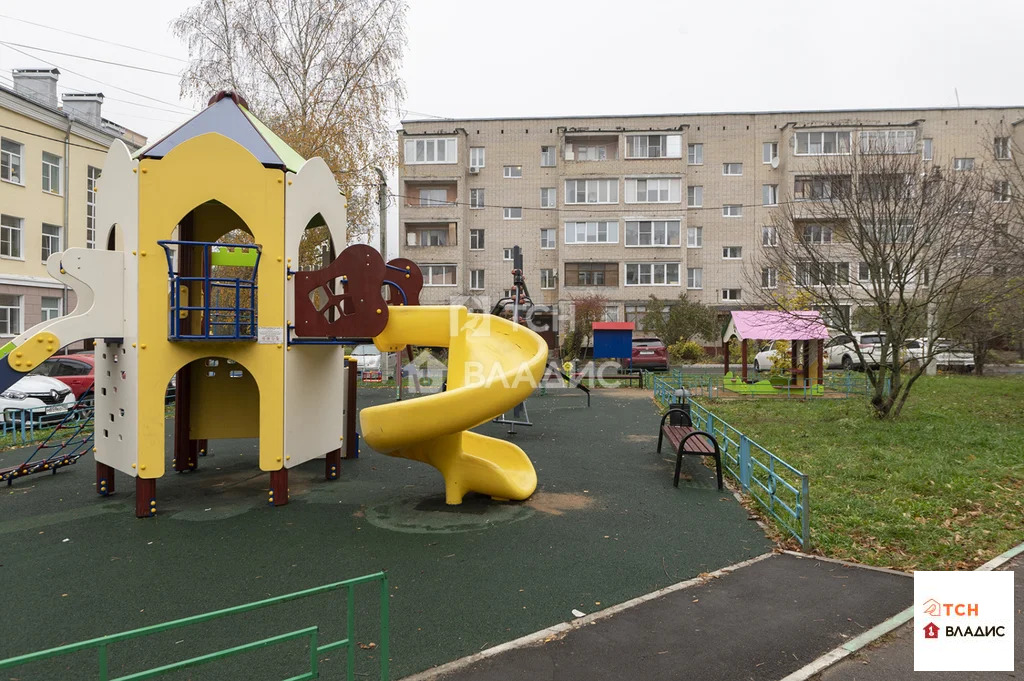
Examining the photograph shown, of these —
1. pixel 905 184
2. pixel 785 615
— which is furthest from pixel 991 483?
pixel 905 184

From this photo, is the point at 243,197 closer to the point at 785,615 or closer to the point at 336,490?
the point at 336,490

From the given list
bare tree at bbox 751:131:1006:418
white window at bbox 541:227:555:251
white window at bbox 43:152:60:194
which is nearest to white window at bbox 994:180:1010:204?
bare tree at bbox 751:131:1006:418

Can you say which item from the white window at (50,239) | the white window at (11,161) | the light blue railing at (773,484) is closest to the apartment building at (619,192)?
the white window at (50,239)

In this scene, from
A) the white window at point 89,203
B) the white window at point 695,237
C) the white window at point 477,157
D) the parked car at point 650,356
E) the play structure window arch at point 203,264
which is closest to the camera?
the play structure window arch at point 203,264

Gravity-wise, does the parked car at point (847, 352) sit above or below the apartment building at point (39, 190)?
below

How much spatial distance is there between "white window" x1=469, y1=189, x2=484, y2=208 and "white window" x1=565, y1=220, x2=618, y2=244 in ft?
22.0

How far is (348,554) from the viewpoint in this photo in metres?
6.43

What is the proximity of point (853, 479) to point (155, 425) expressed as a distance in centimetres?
975

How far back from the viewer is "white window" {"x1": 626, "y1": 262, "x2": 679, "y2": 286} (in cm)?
4066

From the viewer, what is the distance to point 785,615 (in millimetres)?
4898

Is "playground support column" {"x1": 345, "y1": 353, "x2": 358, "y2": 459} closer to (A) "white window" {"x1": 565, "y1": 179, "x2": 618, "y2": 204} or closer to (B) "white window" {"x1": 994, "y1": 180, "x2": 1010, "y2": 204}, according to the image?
(B) "white window" {"x1": 994, "y1": 180, "x2": 1010, "y2": 204}

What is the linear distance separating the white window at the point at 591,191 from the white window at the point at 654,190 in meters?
1.06

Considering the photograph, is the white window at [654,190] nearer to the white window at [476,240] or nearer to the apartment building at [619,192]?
the apartment building at [619,192]

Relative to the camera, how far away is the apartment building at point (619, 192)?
134ft
